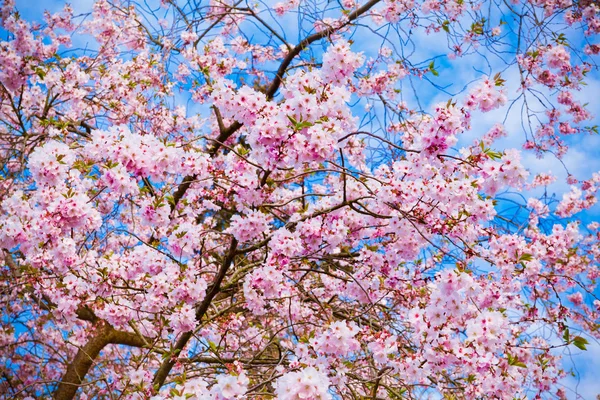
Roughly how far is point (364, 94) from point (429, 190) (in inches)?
98.8

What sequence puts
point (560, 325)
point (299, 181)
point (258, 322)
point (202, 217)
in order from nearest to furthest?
point (560, 325)
point (299, 181)
point (258, 322)
point (202, 217)

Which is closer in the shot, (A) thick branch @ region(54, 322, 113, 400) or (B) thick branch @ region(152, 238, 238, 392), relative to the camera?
(B) thick branch @ region(152, 238, 238, 392)

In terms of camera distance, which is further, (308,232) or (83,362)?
(83,362)

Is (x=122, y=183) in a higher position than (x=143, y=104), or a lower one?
lower

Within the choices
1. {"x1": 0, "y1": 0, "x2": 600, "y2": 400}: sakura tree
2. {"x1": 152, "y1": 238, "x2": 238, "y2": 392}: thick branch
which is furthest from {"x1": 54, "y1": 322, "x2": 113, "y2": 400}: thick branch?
{"x1": 152, "y1": 238, "x2": 238, "y2": 392}: thick branch

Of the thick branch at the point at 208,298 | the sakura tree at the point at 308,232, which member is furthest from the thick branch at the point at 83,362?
the thick branch at the point at 208,298

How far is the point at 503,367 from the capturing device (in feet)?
10.4

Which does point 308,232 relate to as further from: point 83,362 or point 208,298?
point 83,362

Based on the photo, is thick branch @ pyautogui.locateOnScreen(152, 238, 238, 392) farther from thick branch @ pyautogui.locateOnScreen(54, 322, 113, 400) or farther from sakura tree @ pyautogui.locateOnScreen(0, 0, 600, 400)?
thick branch @ pyautogui.locateOnScreen(54, 322, 113, 400)

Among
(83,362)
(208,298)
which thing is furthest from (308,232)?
(83,362)

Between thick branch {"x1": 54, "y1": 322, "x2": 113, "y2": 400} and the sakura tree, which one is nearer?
the sakura tree

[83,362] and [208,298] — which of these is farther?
[83,362]

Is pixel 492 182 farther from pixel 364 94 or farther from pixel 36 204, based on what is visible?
pixel 36 204

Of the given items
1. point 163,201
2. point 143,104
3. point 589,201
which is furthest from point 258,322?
point 589,201
